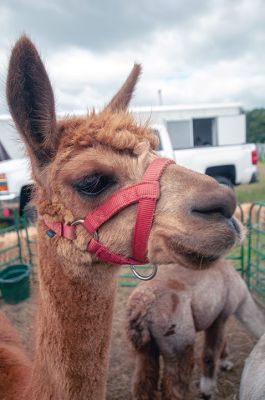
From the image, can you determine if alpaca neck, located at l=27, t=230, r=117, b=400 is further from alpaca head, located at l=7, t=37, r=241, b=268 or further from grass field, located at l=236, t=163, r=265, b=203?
grass field, located at l=236, t=163, r=265, b=203

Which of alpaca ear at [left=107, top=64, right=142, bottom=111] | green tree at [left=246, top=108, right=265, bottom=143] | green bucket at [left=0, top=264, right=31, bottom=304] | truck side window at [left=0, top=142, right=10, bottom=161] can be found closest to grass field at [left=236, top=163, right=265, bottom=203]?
truck side window at [left=0, top=142, right=10, bottom=161]

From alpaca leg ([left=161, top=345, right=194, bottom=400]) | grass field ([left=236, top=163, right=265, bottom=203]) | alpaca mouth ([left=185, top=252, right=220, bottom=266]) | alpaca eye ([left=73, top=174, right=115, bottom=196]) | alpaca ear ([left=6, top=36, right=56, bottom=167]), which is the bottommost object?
grass field ([left=236, top=163, right=265, bottom=203])

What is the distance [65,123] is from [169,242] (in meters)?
0.95

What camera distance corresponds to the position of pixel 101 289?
1.77 metres

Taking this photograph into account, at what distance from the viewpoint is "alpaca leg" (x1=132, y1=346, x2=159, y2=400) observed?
122 inches

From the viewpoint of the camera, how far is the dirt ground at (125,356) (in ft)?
11.7

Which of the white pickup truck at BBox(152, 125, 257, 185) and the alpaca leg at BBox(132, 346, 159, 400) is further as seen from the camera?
the white pickup truck at BBox(152, 125, 257, 185)

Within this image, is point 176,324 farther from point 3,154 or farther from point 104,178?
point 3,154

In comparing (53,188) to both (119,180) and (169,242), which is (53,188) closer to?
(119,180)

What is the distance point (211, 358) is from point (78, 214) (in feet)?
8.69

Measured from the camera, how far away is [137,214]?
157 cm

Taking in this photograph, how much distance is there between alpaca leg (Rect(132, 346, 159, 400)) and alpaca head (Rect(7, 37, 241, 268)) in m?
1.90

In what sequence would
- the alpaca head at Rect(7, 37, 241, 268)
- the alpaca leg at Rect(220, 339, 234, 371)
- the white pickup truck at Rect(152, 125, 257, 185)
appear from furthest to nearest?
the white pickup truck at Rect(152, 125, 257, 185)
the alpaca leg at Rect(220, 339, 234, 371)
the alpaca head at Rect(7, 37, 241, 268)

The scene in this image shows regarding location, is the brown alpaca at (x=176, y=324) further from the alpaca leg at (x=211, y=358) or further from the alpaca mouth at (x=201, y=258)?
the alpaca mouth at (x=201, y=258)
